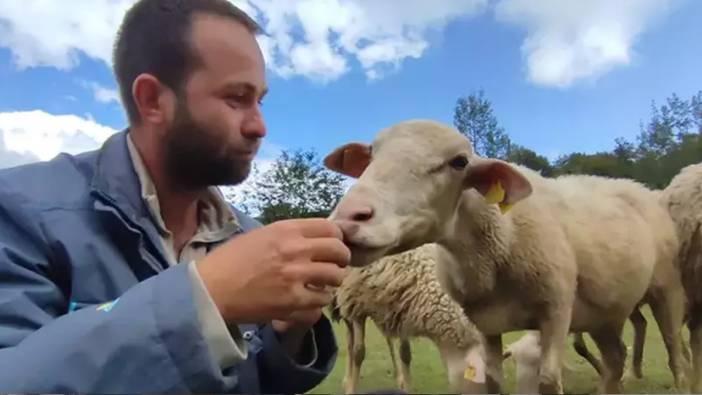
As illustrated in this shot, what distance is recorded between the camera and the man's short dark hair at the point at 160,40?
477 mm

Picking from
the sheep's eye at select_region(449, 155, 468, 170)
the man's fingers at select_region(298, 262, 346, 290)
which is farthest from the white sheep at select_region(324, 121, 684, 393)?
the man's fingers at select_region(298, 262, 346, 290)

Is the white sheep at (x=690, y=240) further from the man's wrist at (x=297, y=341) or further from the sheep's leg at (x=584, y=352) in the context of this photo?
the man's wrist at (x=297, y=341)

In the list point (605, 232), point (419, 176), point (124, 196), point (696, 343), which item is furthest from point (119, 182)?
point (696, 343)

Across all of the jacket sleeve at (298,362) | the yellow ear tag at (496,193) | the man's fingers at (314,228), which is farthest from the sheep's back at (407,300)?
the man's fingers at (314,228)

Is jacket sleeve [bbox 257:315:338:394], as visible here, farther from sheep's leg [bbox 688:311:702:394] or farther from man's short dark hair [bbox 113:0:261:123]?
sheep's leg [bbox 688:311:702:394]

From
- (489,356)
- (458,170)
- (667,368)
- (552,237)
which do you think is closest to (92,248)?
(458,170)

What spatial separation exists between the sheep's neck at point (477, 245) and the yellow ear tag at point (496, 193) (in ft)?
0.28

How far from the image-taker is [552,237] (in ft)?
3.03

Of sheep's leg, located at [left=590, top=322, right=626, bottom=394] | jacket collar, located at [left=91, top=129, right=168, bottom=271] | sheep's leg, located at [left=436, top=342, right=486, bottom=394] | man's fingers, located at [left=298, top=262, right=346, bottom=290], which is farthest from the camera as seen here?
sheep's leg, located at [left=590, top=322, right=626, bottom=394]

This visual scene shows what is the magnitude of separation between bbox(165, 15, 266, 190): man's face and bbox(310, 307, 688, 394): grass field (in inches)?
7.1

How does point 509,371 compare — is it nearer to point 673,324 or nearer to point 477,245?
point 477,245

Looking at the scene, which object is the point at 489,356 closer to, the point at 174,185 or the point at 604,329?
the point at 604,329

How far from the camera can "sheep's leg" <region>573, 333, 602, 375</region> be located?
918mm

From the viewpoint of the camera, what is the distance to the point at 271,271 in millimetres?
333
